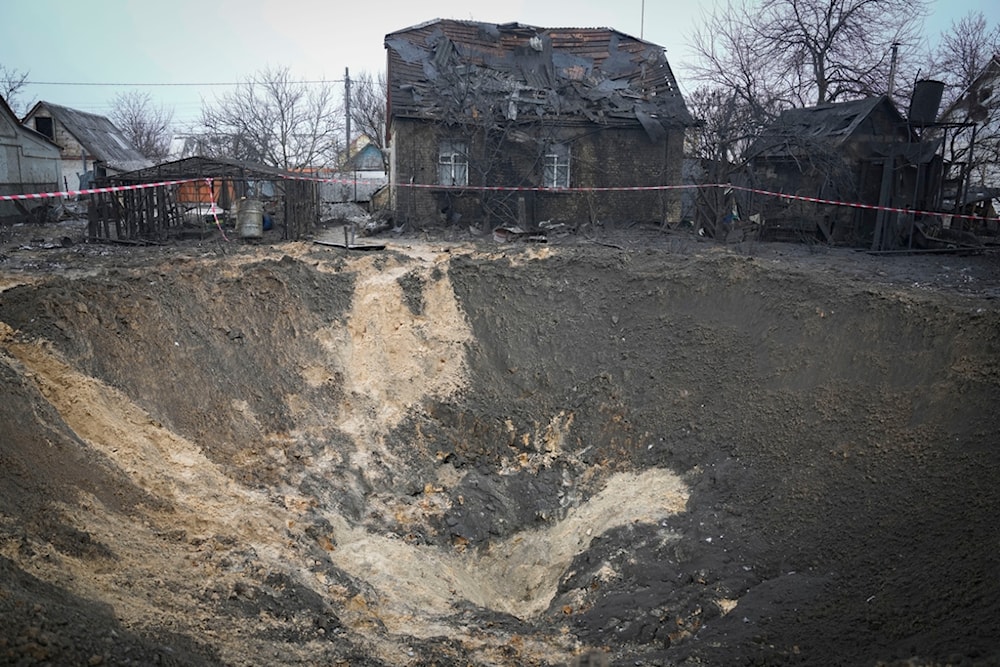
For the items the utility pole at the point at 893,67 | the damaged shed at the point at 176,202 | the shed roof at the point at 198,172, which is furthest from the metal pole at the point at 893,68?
the shed roof at the point at 198,172

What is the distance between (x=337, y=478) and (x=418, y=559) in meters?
1.54

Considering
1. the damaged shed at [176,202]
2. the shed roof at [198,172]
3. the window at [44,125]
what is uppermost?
the window at [44,125]

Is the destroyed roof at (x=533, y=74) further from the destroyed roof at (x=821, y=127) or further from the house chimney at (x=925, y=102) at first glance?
the house chimney at (x=925, y=102)

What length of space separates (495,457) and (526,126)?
11838mm

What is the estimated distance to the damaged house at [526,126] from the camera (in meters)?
18.9

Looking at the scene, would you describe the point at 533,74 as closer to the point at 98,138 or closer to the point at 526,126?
the point at 526,126

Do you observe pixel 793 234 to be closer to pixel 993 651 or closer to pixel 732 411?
pixel 732 411

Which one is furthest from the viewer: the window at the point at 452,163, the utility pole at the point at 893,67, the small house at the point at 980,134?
the utility pole at the point at 893,67

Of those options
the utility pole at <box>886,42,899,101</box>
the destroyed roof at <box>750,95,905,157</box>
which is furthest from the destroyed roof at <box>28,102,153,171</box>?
the utility pole at <box>886,42,899,101</box>

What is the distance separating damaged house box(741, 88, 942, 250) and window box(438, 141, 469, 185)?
7.16 meters

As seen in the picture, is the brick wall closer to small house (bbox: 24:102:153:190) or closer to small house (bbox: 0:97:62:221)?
small house (bbox: 0:97:62:221)

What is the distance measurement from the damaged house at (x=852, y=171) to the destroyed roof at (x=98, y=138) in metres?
24.7

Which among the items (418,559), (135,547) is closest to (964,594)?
(418,559)

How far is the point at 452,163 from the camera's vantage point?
63.8ft
